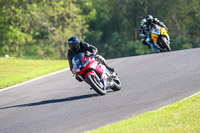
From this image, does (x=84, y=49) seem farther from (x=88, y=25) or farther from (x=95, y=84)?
(x=88, y=25)

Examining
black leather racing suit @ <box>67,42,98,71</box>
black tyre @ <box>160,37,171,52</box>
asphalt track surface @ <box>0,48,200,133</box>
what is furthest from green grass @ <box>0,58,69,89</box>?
black leather racing suit @ <box>67,42,98,71</box>

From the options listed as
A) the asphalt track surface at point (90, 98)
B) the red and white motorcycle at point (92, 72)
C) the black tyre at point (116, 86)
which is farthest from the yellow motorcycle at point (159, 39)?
the red and white motorcycle at point (92, 72)

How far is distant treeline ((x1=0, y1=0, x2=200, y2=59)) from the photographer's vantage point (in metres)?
50.6

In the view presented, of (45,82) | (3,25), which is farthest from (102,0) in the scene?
(45,82)

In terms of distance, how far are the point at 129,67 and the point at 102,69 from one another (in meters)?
5.14

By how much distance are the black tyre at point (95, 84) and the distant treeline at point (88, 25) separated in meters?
38.3

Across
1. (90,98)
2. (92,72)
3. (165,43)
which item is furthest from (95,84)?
(165,43)

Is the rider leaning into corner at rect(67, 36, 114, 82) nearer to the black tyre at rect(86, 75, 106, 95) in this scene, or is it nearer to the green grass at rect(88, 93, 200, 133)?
the black tyre at rect(86, 75, 106, 95)

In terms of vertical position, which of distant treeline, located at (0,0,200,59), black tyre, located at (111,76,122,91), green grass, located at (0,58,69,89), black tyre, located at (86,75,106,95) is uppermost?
black tyre, located at (86,75,106,95)

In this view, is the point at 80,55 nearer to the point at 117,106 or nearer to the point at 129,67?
the point at 117,106

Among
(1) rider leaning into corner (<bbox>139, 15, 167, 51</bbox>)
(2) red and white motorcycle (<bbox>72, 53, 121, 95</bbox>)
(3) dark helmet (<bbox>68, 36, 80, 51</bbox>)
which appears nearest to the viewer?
(2) red and white motorcycle (<bbox>72, 53, 121, 95</bbox>)

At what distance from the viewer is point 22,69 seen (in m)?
20.2

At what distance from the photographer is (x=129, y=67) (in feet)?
55.4

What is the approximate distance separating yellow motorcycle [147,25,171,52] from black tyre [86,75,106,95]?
9.21 metres
